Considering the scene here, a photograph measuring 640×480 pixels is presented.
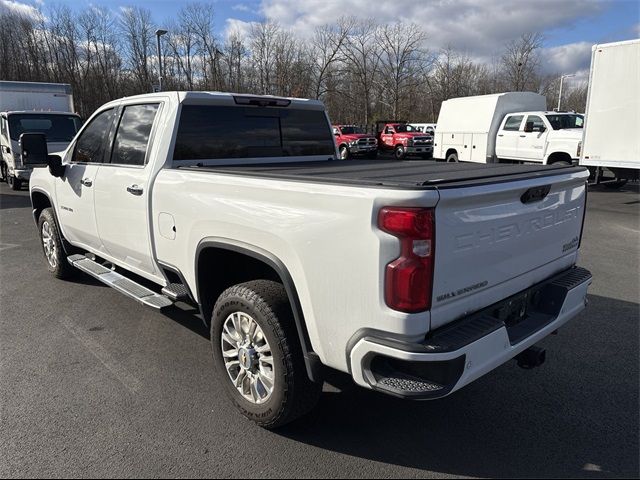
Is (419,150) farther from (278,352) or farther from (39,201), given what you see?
(278,352)

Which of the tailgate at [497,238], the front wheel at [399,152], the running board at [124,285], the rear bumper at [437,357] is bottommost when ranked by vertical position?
the front wheel at [399,152]

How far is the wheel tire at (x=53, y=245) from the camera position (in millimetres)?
5629

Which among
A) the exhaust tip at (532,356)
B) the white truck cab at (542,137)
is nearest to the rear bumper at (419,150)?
the white truck cab at (542,137)

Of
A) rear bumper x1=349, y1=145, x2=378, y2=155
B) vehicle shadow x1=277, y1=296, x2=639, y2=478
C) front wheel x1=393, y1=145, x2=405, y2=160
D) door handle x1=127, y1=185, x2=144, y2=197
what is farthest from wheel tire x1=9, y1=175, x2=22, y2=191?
front wheel x1=393, y1=145, x2=405, y2=160

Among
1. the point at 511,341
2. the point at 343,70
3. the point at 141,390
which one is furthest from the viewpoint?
the point at 343,70

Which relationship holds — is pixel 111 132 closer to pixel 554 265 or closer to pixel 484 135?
pixel 554 265

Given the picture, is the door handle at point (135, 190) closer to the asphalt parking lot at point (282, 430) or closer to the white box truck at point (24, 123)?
the asphalt parking lot at point (282, 430)

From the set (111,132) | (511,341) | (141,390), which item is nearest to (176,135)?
(111,132)

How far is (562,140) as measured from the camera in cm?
1399

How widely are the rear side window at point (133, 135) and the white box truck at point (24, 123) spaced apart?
32.4 feet

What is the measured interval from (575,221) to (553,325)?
2.58ft

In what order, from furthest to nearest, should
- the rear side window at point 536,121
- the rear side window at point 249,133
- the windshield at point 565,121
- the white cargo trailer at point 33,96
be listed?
1. the white cargo trailer at point 33,96
2. the rear side window at point 536,121
3. the windshield at point 565,121
4. the rear side window at point 249,133

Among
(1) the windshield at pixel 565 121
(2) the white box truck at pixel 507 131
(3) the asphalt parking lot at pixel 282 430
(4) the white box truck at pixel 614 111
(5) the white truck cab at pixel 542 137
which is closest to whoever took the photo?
(3) the asphalt parking lot at pixel 282 430

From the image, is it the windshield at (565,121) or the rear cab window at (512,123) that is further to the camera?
the rear cab window at (512,123)
